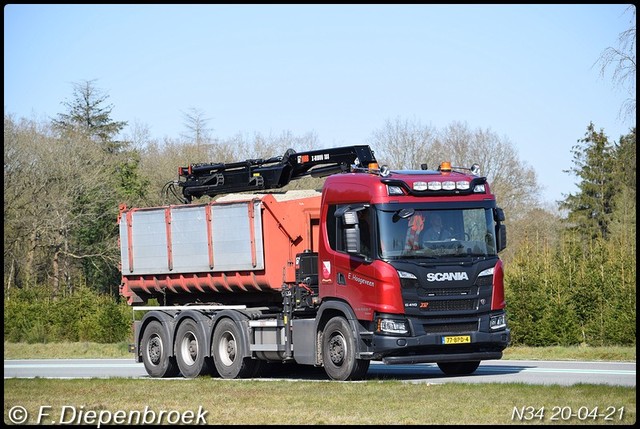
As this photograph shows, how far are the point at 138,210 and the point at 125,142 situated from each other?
45.5 meters

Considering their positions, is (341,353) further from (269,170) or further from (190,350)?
Result: (269,170)

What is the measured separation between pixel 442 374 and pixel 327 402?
582 centimetres

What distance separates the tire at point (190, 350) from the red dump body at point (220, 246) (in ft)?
2.38

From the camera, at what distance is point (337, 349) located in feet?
60.8

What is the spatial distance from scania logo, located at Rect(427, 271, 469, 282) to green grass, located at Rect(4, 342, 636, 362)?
6.80m

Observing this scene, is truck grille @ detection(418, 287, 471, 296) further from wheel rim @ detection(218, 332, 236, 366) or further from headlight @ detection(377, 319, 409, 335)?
wheel rim @ detection(218, 332, 236, 366)

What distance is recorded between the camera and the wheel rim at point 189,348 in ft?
72.0

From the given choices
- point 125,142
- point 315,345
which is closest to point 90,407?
point 315,345

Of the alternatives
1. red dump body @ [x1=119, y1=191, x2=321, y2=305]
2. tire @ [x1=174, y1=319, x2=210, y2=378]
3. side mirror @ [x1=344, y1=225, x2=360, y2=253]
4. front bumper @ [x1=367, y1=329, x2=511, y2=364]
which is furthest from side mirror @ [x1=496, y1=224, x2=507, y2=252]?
tire @ [x1=174, y1=319, x2=210, y2=378]

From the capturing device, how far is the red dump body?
20.3 m

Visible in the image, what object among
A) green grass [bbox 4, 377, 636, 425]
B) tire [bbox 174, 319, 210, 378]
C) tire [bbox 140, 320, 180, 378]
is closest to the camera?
green grass [bbox 4, 377, 636, 425]

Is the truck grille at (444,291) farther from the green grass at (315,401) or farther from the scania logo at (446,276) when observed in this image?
the green grass at (315,401)

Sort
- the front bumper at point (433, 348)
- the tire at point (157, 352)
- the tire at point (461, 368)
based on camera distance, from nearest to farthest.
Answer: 1. the front bumper at point (433, 348)
2. the tire at point (461, 368)
3. the tire at point (157, 352)

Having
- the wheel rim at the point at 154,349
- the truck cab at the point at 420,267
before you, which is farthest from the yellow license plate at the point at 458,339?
the wheel rim at the point at 154,349
